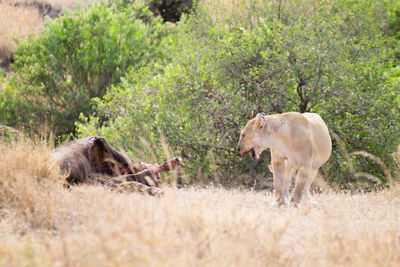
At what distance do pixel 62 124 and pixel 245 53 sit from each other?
8386 mm

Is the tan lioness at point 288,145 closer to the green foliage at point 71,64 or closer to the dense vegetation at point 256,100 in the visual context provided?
Answer: the dense vegetation at point 256,100

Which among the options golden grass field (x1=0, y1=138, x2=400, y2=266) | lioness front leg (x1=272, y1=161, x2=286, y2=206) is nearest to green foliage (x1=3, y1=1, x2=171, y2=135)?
lioness front leg (x1=272, y1=161, x2=286, y2=206)

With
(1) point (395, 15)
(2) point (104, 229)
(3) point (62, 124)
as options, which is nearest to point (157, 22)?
(3) point (62, 124)

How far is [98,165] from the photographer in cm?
639

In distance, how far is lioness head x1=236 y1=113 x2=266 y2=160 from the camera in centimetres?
666

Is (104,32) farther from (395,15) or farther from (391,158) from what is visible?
(395,15)

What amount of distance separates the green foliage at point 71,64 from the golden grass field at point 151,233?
1104 cm

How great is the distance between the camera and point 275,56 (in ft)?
33.4

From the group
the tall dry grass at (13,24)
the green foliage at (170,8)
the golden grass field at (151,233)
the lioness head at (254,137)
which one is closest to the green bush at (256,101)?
the lioness head at (254,137)

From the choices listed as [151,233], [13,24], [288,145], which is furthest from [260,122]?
[13,24]

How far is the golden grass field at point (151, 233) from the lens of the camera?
3170 millimetres

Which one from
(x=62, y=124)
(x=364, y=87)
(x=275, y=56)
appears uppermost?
(x=275, y=56)

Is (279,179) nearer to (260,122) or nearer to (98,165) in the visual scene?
(260,122)

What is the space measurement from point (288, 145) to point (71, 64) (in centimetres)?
1174
